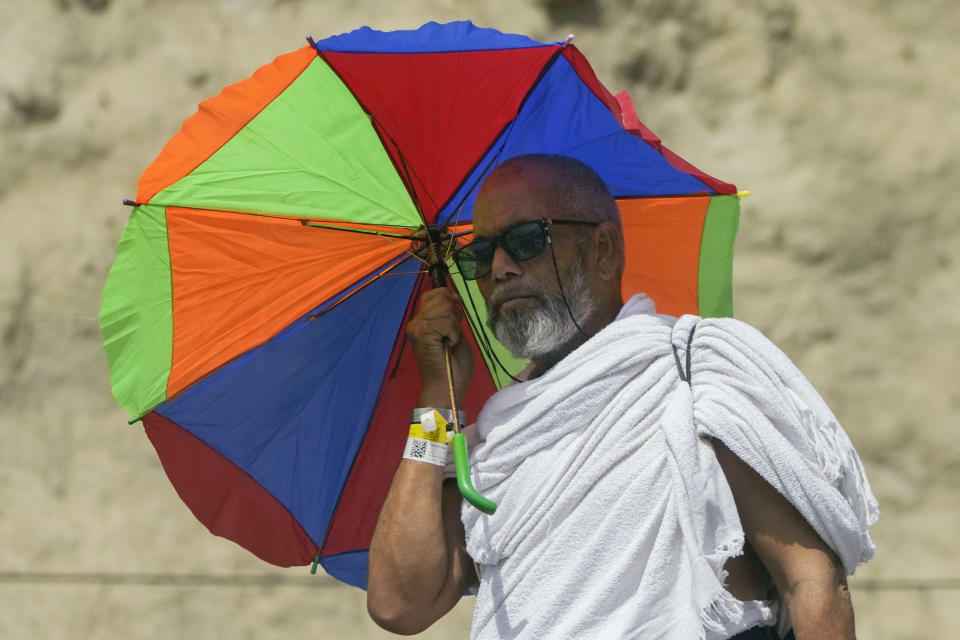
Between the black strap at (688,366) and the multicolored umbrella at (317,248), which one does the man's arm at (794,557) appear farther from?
the multicolored umbrella at (317,248)

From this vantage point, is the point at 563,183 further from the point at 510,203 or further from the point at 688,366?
the point at 688,366

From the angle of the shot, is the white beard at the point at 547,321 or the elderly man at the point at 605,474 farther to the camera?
the white beard at the point at 547,321

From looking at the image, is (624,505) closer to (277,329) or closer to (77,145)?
(277,329)

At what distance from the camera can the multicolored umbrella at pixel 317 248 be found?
2668mm

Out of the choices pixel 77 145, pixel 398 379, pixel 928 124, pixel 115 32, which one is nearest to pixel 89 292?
pixel 77 145

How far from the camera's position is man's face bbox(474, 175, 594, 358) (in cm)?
260

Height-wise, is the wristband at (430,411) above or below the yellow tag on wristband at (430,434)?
above

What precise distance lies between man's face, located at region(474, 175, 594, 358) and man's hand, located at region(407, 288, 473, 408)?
82 mm

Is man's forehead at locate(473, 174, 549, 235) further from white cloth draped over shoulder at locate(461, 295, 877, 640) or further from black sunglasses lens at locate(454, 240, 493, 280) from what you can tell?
white cloth draped over shoulder at locate(461, 295, 877, 640)

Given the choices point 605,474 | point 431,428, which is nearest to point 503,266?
point 431,428

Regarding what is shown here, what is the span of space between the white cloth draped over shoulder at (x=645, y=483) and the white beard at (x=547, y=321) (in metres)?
0.14

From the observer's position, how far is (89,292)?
16.3 ft

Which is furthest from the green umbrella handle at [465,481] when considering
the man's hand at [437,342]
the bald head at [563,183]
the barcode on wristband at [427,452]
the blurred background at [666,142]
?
the blurred background at [666,142]

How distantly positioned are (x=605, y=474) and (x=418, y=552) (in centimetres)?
42
